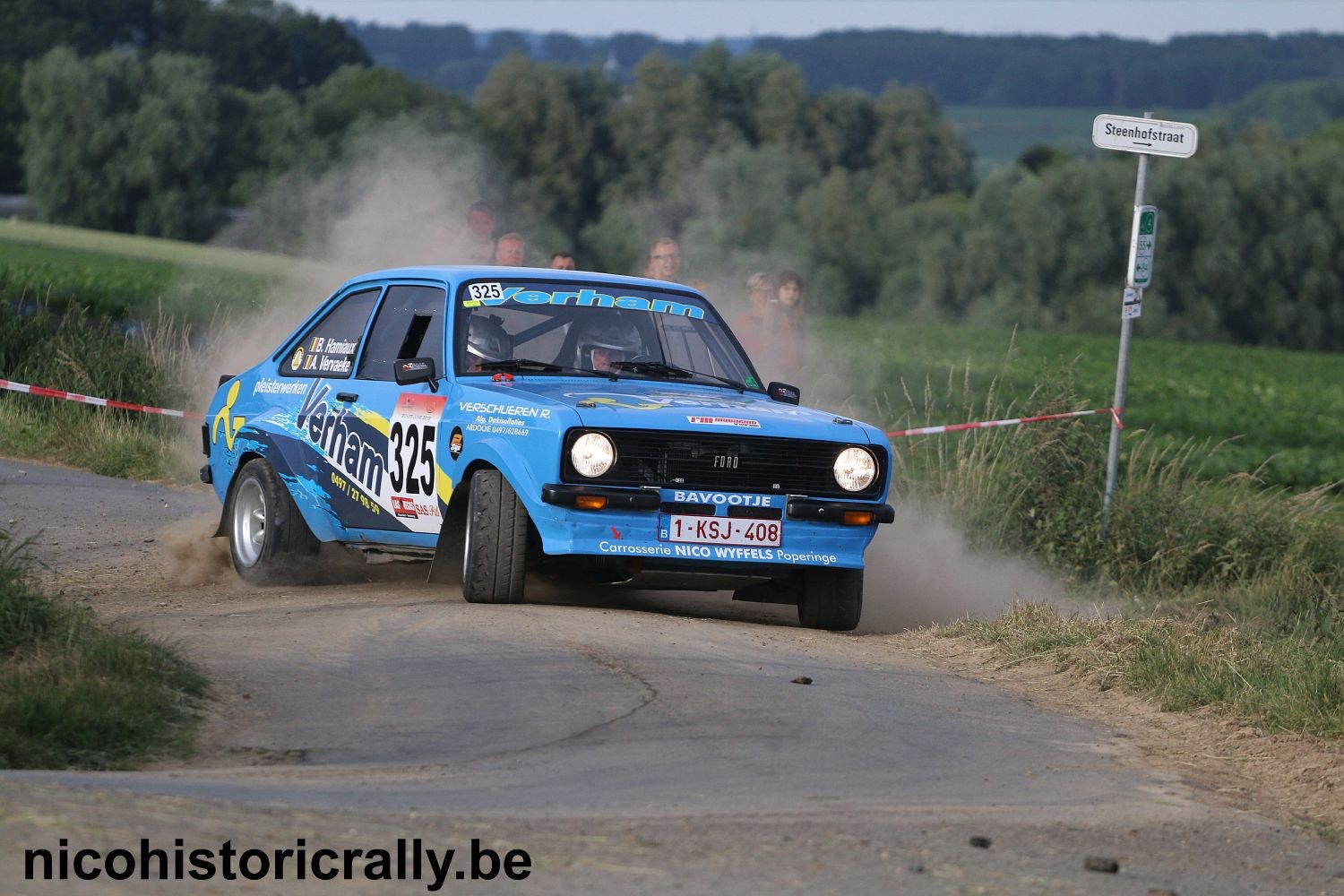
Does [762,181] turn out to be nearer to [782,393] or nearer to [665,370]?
[782,393]

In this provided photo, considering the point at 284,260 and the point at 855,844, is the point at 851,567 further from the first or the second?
the point at 284,260

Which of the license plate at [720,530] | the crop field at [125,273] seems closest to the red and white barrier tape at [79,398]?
the crop field at [125,273]

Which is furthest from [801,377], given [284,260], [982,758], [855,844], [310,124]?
[310,124]

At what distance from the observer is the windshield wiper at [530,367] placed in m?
9.66

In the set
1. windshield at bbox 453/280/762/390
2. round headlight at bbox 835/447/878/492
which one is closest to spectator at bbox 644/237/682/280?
windshield at bbox 453/280/762/390

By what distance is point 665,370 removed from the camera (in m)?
10.0

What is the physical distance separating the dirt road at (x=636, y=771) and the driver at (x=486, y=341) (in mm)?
1220

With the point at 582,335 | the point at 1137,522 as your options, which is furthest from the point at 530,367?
the point at 1137,522

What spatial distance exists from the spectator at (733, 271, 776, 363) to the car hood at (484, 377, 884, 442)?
4.61m

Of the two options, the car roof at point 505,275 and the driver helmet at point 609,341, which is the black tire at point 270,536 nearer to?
the car roof at point 505,275

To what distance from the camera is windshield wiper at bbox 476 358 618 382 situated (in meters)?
9.66

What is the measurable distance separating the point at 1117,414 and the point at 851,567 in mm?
5195

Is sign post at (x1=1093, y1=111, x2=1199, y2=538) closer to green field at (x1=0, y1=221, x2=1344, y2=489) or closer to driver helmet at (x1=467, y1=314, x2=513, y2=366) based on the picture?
green field at (x1=0, y1=221, x2=1344, y2=489)

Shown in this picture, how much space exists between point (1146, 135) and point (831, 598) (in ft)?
18.6
